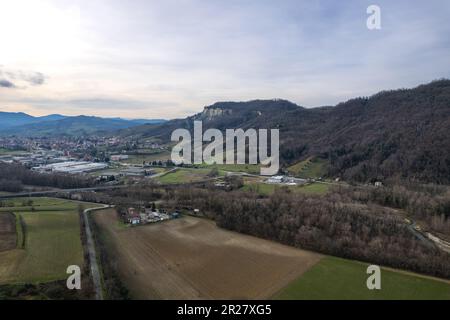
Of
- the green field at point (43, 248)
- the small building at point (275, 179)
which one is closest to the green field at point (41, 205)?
the green field at point (43, 248)

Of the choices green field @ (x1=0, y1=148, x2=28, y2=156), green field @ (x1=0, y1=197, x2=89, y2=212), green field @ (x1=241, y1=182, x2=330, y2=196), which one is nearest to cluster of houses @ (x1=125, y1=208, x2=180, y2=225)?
green field @ (x1=0, y1=197, x2=89, y2=212)

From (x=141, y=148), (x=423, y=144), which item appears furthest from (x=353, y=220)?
(x=141, y=148)

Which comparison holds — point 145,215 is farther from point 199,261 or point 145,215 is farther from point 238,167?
point 238,167

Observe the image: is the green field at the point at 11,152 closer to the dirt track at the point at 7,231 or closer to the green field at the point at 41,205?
the green field at the point at 41,205

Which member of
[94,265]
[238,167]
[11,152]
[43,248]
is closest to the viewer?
[94,265]

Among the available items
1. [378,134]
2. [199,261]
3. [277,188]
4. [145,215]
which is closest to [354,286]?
[199,261]

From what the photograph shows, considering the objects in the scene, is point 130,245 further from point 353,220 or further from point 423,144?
point 423,144

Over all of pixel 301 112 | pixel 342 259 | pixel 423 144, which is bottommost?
pixel 342 259
